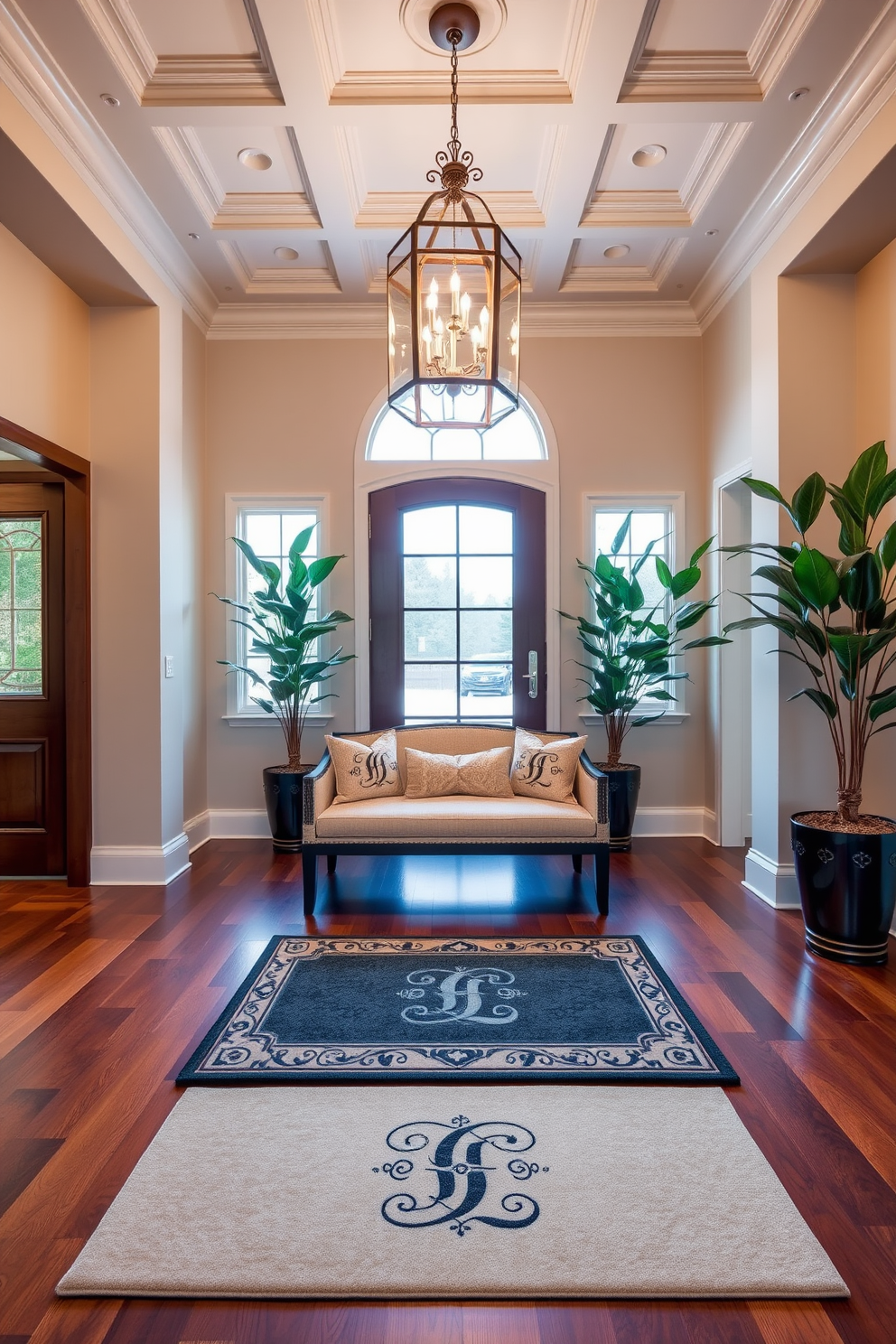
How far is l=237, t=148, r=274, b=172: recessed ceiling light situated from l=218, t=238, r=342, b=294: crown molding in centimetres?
85

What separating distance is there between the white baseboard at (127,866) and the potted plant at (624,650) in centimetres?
261

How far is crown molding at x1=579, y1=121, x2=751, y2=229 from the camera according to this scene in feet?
12.8

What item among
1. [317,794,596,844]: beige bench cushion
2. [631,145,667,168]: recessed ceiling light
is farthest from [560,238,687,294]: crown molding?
[317,794,596,844]: beige bench cushion

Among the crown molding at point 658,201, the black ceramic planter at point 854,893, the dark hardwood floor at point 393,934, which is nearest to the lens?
the dark hardwood floor at point 393,934

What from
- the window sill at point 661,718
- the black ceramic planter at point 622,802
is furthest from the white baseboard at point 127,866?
the window sill at point 661,718

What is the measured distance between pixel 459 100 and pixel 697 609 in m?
2.87

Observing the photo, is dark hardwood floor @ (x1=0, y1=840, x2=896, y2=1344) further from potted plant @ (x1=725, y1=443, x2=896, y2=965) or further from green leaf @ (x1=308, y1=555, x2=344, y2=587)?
green leaf @ (x1=308, y1=555, x2=344, y2=587)

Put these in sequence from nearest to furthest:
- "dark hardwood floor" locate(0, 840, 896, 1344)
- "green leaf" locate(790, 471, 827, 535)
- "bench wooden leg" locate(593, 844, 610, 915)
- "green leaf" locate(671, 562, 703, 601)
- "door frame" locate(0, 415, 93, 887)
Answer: "dark hardwood floor" locate(0, 840, 896, 1344) < "green leaf" locate(790, 471, 827, 535) < "bench wooden leg" locate(593, 844, 610, 915) < "door frame" locate(0, 415, 93, 887) < "green leaf" locate(671, 562, 703, 601)

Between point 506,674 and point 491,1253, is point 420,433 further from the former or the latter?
point 491,1253

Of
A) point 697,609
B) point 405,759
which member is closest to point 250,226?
point 405,759

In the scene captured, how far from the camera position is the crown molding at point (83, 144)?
9.51ft

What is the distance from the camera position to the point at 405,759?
4.45m

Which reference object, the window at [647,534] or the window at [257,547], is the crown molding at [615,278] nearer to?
the window at [647,534]

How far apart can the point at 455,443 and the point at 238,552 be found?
1633mm
